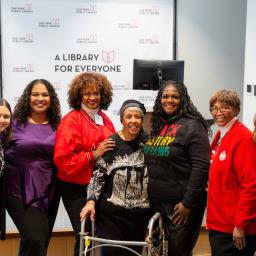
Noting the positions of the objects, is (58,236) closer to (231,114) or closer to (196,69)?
(231,114)

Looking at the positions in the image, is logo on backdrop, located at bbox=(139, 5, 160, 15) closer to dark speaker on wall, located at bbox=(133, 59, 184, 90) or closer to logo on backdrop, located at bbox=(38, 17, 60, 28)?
logo on backdrop, located at bbox=(38, 17, 60, 28)

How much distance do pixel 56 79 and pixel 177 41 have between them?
1.56 metres

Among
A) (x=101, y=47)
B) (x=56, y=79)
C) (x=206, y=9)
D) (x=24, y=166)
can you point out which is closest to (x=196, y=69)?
(x=206, y=9)

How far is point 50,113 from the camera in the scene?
289cm

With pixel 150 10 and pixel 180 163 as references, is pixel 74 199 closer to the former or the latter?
pixel 180 163

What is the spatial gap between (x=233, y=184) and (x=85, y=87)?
1150 mm

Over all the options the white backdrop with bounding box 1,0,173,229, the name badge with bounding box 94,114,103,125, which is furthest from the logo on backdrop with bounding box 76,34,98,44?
the name badge with bounding box 94,114,103,125

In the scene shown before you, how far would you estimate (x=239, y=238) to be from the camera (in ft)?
7.13

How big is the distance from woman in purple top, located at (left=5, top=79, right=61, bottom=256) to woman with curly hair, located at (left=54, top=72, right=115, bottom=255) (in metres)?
0.10

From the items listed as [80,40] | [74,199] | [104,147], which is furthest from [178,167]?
[80,40]

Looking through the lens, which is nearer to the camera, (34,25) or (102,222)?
(102,222)

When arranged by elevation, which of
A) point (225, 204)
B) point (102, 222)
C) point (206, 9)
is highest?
point (206, 9)

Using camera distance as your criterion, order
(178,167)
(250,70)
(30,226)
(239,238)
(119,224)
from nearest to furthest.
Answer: (239,238)
(178,167)
(119,224)
(30,226)
(250,70)

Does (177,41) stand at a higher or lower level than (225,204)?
higher
